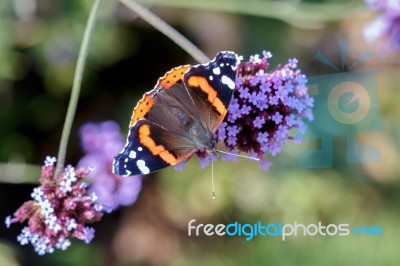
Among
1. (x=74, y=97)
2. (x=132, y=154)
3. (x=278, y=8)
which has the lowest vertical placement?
(x=132, y=154)

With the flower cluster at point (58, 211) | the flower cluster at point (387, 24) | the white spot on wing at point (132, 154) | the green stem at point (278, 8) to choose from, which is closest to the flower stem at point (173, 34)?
the white spot on wing at point (132, 154)

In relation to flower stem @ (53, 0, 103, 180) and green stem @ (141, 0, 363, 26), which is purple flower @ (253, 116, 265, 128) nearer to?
flower stem @ (53, 0, 103, 180)

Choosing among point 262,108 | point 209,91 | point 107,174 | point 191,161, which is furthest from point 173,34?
point 191,161

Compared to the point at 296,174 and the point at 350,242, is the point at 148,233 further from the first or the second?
the point at 350,242

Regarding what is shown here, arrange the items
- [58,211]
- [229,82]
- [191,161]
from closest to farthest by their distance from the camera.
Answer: [229,82]
[58,211]
[191,161]

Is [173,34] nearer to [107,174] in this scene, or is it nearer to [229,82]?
[229,82]
